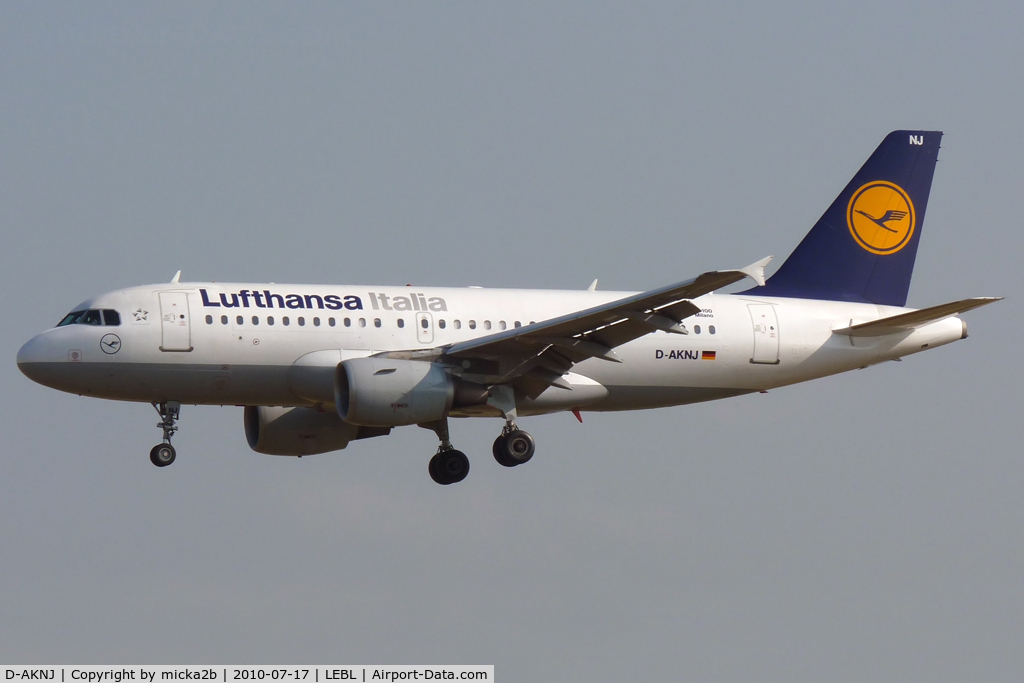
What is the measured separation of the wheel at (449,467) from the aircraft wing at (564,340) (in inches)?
112

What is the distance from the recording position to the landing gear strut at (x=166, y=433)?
37.0m

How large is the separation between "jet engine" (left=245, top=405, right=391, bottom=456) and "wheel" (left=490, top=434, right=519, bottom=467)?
4.92 meters

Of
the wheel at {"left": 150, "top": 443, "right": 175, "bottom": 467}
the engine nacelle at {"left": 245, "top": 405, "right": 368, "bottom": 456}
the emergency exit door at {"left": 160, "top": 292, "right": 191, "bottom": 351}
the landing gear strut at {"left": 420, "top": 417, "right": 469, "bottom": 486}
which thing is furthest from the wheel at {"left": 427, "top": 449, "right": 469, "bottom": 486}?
the emergency exit door at {"left": 160, "top": 292, "right": 191, "bottom": 351}

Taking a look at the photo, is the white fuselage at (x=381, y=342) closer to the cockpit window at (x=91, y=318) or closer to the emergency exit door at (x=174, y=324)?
the emergency exit door at (x=174, y=324)

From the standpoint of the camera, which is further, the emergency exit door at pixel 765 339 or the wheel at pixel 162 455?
the emergency exit door at pixel 765 339

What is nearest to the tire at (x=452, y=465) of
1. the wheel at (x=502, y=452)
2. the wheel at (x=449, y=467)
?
the wheel at (x=449, y=467)

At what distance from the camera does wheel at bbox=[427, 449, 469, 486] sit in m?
39.6

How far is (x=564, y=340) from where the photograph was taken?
118 ft

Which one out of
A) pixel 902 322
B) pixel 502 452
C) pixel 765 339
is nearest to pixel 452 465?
pixel 502 452

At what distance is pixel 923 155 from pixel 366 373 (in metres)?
18.2

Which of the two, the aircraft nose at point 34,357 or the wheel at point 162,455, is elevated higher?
the aircraft nose at point 34,357

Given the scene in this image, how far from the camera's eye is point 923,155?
44.5 meters

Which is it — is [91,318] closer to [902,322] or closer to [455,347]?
[455,347]

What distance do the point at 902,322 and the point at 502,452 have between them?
35.7 ft
